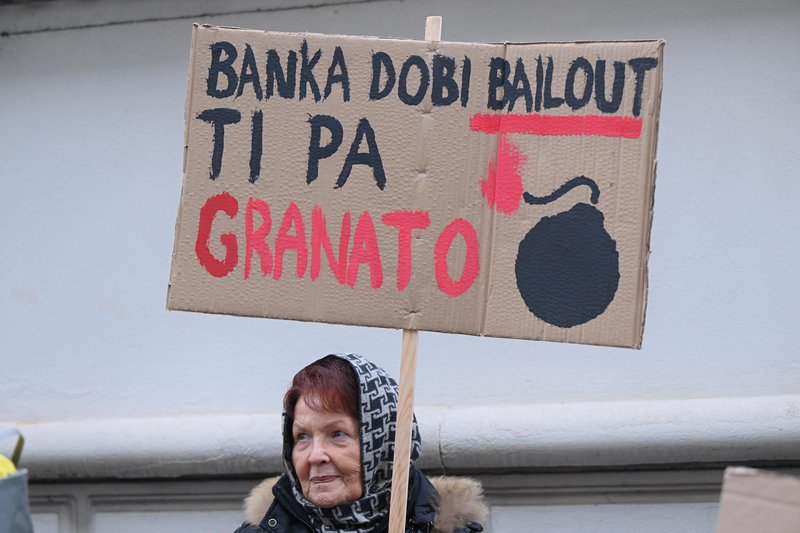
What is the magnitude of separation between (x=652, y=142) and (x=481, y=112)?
346 mm

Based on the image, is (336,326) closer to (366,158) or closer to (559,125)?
(366,158)

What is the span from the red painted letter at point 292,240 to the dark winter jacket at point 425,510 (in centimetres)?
58

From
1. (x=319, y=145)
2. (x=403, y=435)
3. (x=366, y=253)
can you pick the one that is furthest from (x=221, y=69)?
(x=403, y=435)

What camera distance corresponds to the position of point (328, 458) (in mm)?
3174

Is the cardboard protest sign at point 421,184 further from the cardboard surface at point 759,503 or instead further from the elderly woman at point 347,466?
the cardboard surface at point 759,503

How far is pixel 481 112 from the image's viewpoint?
9.62 feet

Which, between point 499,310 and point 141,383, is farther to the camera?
point 141,383

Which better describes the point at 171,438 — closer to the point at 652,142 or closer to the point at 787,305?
the point at 787,305

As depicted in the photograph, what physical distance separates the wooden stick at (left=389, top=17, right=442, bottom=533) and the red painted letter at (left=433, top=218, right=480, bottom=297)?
0.12m

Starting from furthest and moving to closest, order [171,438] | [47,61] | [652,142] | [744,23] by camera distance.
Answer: [47,61] < [171,438] < [744,23] < [652,142]

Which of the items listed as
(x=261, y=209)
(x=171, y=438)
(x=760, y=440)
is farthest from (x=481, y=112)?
(x=171, y=438)

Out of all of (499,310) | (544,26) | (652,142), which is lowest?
(499,310)

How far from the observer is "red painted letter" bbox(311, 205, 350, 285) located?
2.93 metres

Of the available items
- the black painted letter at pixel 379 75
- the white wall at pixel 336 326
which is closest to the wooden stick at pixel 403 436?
the black painted letter at pixel 379 75
